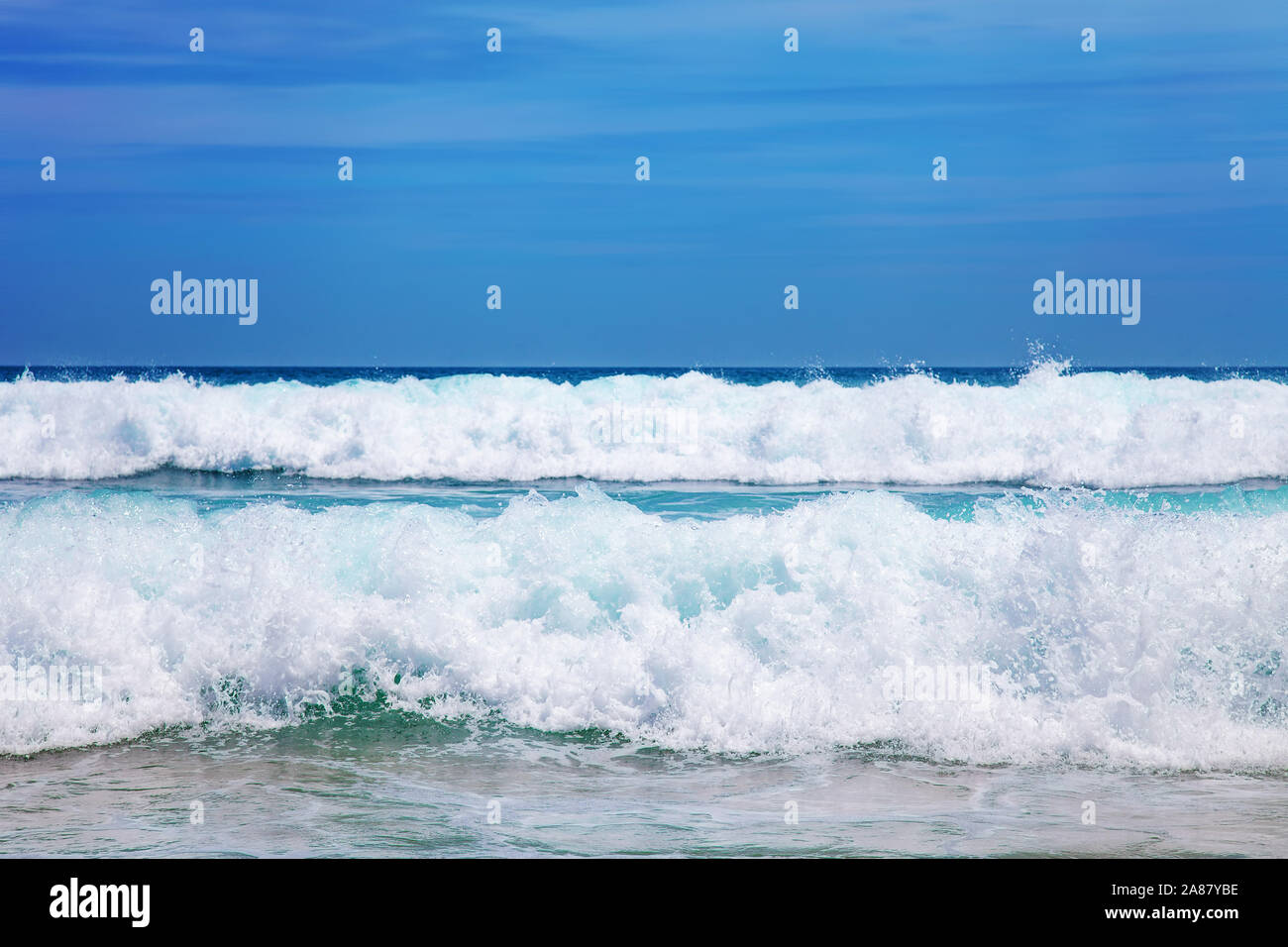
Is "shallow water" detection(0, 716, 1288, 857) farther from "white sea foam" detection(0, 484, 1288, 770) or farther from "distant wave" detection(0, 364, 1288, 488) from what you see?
"distant wave" detection(0, 364, 1288, 488)

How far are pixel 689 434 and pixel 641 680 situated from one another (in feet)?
49.2

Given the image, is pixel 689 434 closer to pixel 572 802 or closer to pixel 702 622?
pixel 702 622

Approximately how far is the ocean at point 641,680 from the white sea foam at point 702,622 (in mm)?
23

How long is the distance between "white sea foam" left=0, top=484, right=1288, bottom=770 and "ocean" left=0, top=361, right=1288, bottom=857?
0.08 feet

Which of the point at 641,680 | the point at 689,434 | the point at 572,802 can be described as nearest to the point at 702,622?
the point at 641,680

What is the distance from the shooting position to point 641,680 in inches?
294

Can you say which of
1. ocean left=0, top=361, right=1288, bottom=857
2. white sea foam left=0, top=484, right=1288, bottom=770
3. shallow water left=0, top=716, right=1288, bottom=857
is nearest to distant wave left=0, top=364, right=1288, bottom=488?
ocean left=0, top=361, right=1288, bottom=857

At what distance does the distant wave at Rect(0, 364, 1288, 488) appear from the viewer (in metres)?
20.6

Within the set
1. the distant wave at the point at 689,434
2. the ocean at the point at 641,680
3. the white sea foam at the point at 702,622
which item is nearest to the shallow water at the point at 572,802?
the ocean at the point at 641,680
